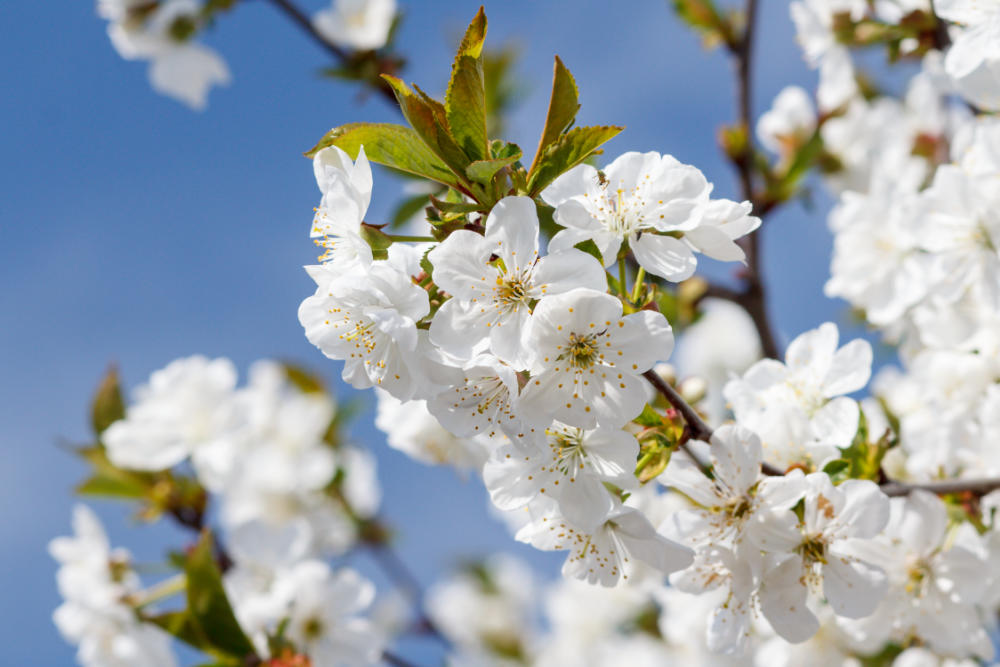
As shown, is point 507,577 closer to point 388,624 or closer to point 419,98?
point 388,624

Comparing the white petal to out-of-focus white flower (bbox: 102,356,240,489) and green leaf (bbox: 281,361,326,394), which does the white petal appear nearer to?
out-of-focus white flower (bbox: 102,356,240,489)

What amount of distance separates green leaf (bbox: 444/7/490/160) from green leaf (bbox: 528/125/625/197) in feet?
0.29

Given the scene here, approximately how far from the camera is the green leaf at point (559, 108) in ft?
4.18

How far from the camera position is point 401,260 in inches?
50.1

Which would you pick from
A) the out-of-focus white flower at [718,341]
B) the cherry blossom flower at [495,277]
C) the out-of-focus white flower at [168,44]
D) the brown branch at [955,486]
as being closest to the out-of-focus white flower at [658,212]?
the cherry blossom flower at [495,277]

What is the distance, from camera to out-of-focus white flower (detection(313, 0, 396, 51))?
3467 mm

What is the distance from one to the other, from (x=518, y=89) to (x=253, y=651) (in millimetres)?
2685

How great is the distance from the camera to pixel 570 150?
4.24 ft

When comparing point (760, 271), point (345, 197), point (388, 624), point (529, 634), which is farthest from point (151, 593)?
point (529, 634)

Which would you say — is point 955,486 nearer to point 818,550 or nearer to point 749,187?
point 818,550

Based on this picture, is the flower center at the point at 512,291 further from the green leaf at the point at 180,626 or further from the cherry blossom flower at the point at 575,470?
the green leaf at the point at 180,626

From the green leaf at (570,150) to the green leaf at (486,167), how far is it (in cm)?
7

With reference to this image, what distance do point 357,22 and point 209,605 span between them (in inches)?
97.2

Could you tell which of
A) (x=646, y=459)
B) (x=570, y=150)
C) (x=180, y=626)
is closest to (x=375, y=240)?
(x=570, y=150)
